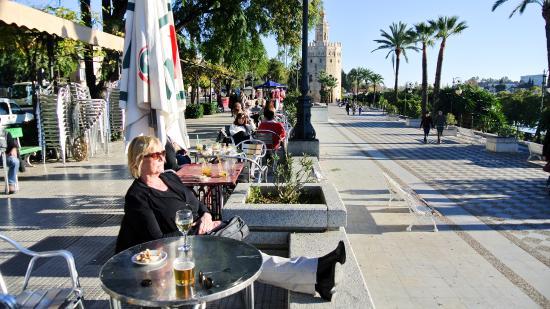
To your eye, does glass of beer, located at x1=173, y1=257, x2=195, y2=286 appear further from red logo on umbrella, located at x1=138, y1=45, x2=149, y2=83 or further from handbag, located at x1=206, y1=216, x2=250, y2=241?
red logo on umbrella, located at x1=138, y1=45, x2=149, y2=83

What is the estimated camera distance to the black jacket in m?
3.08

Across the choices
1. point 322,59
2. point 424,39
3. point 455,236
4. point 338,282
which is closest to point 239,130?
point 455,236

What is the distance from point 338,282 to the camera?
3.07m

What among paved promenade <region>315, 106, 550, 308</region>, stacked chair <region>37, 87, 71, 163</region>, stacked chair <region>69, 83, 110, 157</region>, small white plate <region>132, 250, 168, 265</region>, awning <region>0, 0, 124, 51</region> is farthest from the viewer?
stacked chair <region>69, 83, 110, 157</region>

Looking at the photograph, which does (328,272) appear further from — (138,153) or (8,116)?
(8,116)

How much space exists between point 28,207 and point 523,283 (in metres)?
6.74

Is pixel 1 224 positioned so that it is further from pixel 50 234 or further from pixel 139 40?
pixel 139 40

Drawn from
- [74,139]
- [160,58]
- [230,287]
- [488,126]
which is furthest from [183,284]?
[488,126]

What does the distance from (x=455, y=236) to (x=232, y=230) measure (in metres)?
3.66

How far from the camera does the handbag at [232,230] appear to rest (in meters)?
3.37

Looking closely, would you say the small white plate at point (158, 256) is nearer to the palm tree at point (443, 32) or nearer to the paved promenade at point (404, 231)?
the paved promenade at point (404, 231)

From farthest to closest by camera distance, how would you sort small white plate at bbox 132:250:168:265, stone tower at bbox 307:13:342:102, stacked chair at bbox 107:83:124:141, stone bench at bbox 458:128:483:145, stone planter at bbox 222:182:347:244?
stone tower at bbox 307:13:342:102, stone bench at bbox 458:128:483:145, stacked chair at bbox 107:83:124:141, stone planter at bbox 222:182:347:244, small white plate at bbox 132:250:168:265

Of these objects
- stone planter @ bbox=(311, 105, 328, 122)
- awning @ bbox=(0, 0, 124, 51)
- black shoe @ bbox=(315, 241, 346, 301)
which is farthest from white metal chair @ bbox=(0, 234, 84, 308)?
stone planter @ bbox=(311, 105, 328, 122)

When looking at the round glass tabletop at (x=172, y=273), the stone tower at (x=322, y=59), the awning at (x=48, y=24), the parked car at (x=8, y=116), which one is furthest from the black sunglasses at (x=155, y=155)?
the stone tower at (x=322, y=59)
